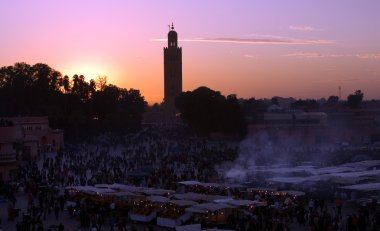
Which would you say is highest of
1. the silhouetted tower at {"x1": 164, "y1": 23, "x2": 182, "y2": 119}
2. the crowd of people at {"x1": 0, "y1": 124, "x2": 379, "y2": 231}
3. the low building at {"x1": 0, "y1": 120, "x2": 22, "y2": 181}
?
the silhouetted tower at {"x1": 164, "y1": 23, "x2": 182, "y2": 119}

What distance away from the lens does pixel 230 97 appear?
66.6 metres

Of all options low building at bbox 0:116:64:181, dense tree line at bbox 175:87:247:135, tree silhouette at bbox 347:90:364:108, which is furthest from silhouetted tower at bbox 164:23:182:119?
low building at bbox 0:116:64:181

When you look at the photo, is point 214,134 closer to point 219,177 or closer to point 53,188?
point 219,177

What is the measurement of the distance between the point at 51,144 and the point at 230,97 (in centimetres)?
2261

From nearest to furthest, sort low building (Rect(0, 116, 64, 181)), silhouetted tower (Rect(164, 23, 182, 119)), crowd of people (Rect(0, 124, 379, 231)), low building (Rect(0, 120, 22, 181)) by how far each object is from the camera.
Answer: crowd of people (Rect(0, 124, 379, 231)) → low building (Rect(0, 120, 22, 181)) → low building (Rect(0, 116, 64, 181)) → silhouetted tower (Rect(164, 23, 182, 119))

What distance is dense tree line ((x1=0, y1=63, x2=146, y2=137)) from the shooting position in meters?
70.4

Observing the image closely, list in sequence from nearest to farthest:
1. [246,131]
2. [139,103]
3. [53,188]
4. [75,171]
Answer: [53,188] < [75,171] < [246,131] < [139,103]

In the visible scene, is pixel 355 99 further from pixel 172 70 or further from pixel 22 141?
pixel 22 141

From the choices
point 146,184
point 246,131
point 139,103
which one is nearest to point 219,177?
point 146,184

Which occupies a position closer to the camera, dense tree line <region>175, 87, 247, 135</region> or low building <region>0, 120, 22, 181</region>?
low building <region>0, 120, 22, 181</region>

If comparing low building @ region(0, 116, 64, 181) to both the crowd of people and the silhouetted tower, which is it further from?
the silhouetted tower

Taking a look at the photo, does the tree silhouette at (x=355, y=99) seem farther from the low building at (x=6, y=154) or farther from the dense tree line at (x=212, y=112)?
the low building at (x=6, y=154)

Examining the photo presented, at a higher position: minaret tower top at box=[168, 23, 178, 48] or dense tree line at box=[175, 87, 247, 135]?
minaret tower top at box=[168, 23, 178, 48]

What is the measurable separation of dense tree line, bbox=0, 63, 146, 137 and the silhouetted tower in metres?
36.7
